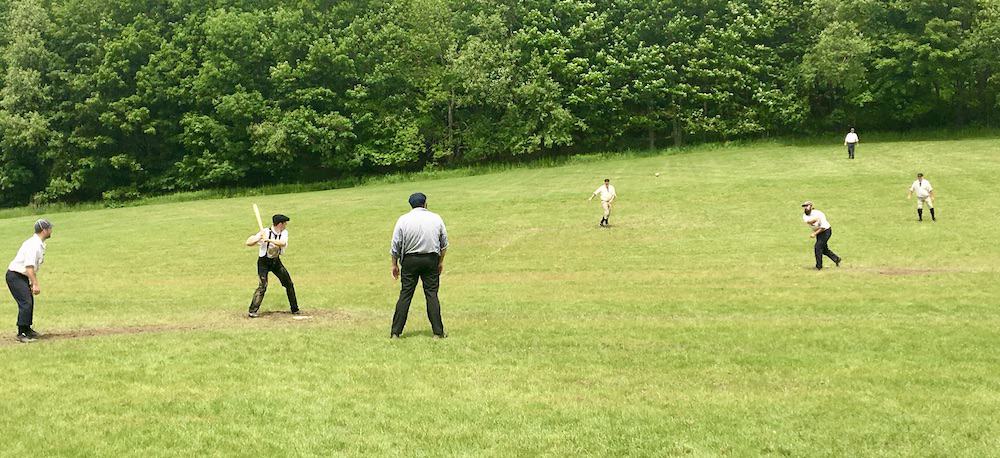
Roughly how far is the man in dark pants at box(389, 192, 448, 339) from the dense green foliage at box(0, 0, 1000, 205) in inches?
2176

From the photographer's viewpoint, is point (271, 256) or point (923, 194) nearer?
point (271, 256)

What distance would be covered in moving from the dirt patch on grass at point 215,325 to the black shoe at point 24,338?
0.08 meters

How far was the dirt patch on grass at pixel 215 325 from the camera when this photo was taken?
1503cm

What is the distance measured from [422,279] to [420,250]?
0.49 meters

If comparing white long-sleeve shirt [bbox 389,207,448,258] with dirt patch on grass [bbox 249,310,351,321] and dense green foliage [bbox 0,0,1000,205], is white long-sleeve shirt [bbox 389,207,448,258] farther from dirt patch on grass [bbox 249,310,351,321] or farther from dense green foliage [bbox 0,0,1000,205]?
dense green foliage [bbox 0,0,1000,205]

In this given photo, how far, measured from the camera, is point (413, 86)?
2921 inches

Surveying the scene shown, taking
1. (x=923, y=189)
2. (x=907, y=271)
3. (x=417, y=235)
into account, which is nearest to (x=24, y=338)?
(x=417, y=235)

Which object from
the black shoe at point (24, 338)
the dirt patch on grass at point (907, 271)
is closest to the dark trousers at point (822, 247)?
the dirt patch on grass at point (907, 271)

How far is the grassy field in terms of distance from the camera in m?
7.98

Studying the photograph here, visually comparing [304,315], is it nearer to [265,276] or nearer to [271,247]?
[265,276]

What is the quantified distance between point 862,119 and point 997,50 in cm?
1155

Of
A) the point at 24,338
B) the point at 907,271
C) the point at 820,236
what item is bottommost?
the point at 907,271

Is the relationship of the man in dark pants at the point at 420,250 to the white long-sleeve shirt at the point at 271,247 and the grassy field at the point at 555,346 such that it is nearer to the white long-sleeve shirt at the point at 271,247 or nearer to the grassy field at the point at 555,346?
the grassy field at the point at 555,346

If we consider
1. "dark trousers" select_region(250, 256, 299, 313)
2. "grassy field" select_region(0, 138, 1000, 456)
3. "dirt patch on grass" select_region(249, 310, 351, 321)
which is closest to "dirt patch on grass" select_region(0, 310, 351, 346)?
"dirt patch on grass" select_region(249, 310, 351, 321)
